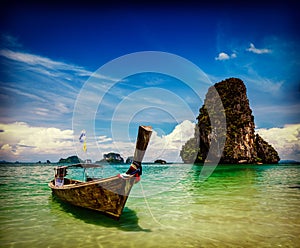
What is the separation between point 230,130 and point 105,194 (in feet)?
240

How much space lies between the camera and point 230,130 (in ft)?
246

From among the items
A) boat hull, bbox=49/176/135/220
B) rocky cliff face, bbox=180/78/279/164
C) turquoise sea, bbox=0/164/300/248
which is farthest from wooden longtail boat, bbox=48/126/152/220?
rocky cliff face, bbox=180/78/279/164

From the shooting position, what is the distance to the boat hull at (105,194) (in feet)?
21.1

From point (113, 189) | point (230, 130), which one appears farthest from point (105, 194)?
point (230, 130)

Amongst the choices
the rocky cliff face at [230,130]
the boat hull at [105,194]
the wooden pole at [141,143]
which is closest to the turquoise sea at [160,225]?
the boat hull at [105,194]

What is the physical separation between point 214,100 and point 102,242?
7853 cm

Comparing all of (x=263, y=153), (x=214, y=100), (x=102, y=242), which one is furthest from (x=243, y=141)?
(x=102, y=242)

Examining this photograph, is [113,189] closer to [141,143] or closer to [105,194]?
[105,194]

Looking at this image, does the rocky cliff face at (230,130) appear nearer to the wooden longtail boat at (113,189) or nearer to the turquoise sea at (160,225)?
the turquoise sea at (160,225)

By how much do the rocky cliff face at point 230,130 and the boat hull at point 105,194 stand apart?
229ft

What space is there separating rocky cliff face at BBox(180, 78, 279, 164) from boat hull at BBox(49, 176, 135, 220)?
69939 mm

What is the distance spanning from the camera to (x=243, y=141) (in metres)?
73.4

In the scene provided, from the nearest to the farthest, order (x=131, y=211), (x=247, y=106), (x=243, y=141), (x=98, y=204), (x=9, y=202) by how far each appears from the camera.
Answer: (x=98, y=204) → (x=131, y=211) → (x=9, y=202) → (x=243, y=141) → (x=247, y=106)

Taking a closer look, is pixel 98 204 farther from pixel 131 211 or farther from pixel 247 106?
pixel 247 106
